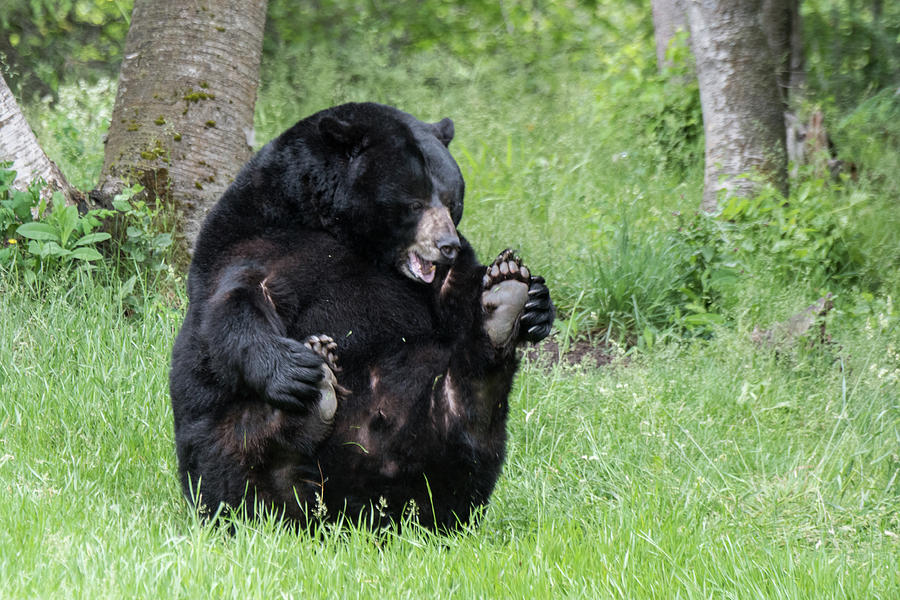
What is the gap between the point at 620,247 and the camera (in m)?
6.09

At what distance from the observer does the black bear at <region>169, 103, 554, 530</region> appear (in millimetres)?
3232

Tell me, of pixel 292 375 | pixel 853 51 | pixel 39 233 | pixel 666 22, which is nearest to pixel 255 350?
pixel 292 375

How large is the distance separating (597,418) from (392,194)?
1.70m

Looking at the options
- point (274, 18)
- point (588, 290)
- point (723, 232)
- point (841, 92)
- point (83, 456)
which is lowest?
point (83, 456)

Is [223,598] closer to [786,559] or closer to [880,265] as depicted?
[786,559]

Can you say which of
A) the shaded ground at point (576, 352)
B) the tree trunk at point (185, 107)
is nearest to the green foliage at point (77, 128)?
the tree trunk at point (185, 107)

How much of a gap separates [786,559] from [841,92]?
17.2 ft

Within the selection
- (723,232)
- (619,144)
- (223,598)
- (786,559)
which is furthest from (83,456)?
(619,144)

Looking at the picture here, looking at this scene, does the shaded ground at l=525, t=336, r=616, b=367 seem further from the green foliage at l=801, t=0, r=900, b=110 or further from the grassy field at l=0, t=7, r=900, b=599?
the green foliage at l=801, t=0, r=900, b=110

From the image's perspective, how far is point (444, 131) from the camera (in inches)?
154

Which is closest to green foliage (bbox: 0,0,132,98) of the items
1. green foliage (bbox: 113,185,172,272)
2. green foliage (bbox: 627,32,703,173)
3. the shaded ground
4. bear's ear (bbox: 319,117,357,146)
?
green foliage (bbox: 113,185,172,272)

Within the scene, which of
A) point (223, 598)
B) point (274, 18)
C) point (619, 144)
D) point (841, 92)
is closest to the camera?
point (223, 598)

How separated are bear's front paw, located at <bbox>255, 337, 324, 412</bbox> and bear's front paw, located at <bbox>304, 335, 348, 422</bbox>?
20mm

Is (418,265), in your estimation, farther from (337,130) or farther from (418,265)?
(337,130)
